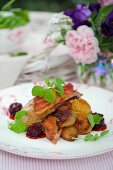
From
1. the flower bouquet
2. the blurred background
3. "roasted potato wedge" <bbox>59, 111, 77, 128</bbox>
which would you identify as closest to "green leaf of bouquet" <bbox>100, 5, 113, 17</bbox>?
the flower bouquet

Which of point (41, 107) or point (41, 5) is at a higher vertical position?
point (41, 107)

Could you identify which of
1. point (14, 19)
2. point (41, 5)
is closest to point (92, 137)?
point (14, 19)

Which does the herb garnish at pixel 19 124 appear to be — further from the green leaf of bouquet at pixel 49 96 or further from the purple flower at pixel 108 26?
the purple flower at pixel 108 26

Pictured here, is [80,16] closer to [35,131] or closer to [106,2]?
[106,2]

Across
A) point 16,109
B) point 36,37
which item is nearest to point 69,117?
point 16,109

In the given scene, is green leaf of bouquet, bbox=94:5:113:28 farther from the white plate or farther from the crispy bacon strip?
the crispy bacon strip

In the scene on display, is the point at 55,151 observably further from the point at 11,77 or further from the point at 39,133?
the point at 11,77

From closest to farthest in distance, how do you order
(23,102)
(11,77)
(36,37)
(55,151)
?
1. (55,151)
2. (23,102)
3. (11,77)
4. (36,37)
